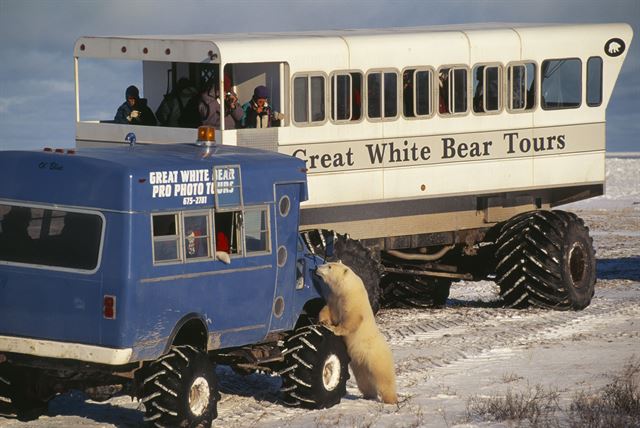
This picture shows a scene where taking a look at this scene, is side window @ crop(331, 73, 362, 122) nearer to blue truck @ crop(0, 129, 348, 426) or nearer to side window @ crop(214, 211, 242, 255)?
blue truck @ crop(0, 129, 348, 426)

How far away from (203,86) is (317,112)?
4.75ft

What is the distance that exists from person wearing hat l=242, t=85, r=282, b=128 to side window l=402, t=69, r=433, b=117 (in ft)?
6.46

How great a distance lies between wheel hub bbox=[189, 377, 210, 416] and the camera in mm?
13227

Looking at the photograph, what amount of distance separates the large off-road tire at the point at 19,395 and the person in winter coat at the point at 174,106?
20.5 ft

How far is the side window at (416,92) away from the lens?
803 inches

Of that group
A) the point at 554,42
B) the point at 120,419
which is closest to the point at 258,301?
the point at 120,419

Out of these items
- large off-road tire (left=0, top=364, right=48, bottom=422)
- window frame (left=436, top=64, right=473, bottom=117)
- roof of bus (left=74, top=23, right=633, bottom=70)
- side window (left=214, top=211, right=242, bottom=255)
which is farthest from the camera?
window frame (left=436, top=64, right=473, bottom=117)

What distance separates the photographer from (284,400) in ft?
47.8

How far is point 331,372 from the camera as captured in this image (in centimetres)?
1460

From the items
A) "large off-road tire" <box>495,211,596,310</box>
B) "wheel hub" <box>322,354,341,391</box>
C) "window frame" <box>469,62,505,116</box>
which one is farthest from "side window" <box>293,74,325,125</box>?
"wheel hub" <box>322,354,341,391</box>

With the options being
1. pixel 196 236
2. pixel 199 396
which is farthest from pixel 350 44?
A: pixel 199 396

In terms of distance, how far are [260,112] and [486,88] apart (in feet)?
11.7

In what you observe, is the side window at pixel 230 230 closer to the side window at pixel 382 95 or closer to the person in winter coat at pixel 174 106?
the person in winter coat at pixel 174 106

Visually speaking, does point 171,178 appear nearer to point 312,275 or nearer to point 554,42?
point 312,275
